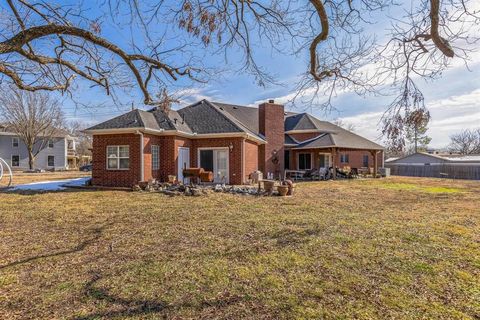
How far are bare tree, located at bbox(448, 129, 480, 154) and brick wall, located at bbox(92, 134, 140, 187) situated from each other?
71.3 m

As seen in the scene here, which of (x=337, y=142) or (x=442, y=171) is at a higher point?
(x=337, y=142)

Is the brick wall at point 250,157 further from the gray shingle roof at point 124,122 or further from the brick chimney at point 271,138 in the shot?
the gray shingle roof at point 124,122

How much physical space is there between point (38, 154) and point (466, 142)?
3273 inches

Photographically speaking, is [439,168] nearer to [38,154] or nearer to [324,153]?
[324,153]

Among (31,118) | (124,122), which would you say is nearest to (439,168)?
(124,122)

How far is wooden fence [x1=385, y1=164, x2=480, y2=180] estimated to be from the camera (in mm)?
28962

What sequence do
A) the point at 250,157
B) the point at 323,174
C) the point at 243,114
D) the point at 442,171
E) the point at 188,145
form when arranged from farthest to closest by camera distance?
the point at 442,171
the point at 243,114
the point at 323,174
the point at 250,157
the point at 188,145

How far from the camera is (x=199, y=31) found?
5.68m

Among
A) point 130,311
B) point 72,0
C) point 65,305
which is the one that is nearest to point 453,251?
point 130,311

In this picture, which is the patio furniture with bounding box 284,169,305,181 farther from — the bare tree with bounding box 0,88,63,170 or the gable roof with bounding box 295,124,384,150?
the bare tree with bounding box 0,88,63,170

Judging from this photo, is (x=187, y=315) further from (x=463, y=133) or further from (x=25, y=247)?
(x=463, y=133)

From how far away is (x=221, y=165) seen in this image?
58.2 ft

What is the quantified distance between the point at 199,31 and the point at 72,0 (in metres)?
2.50

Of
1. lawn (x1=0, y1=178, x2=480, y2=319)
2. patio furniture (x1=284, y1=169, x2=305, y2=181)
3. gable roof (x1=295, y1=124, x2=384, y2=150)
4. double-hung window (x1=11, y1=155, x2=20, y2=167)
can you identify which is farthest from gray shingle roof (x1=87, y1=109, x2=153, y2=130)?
double-hung window (x1=11, y1=155, x2=20, y2=167)
